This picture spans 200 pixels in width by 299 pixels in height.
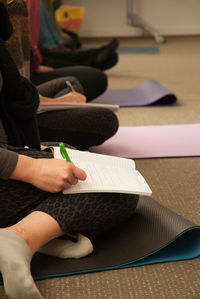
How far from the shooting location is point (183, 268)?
97 cm

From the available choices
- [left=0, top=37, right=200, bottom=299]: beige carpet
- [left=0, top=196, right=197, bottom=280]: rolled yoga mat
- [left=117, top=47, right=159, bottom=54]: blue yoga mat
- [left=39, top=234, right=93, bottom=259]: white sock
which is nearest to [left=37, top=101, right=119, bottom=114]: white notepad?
[left=0, top=37, right=200, bottom=299]: beige carpet

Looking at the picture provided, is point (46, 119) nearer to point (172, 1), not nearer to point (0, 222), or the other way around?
point (0, 222)

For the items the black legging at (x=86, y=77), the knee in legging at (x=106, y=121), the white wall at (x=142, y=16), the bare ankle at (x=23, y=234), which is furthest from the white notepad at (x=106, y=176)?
the white wall at (x=142, y=16)

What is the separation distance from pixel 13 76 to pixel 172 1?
210 inches

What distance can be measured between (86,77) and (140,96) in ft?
1.41

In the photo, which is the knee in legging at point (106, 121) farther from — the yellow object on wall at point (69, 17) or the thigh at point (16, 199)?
the yellow object on wall at point (69, 17)

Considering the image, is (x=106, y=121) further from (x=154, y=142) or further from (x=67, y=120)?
(x=154, y=142)

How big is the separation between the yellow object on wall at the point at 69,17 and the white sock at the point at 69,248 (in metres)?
4.32

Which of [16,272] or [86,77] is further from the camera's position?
[86,77]

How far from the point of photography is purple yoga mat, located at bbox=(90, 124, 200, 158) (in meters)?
1.75

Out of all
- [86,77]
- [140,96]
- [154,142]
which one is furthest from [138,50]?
[154,142]

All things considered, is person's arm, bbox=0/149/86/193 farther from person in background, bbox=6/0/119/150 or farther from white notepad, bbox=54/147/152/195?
person in background, bbox=6/0/119/150

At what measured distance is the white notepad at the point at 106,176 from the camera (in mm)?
1000

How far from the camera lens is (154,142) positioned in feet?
6.17
